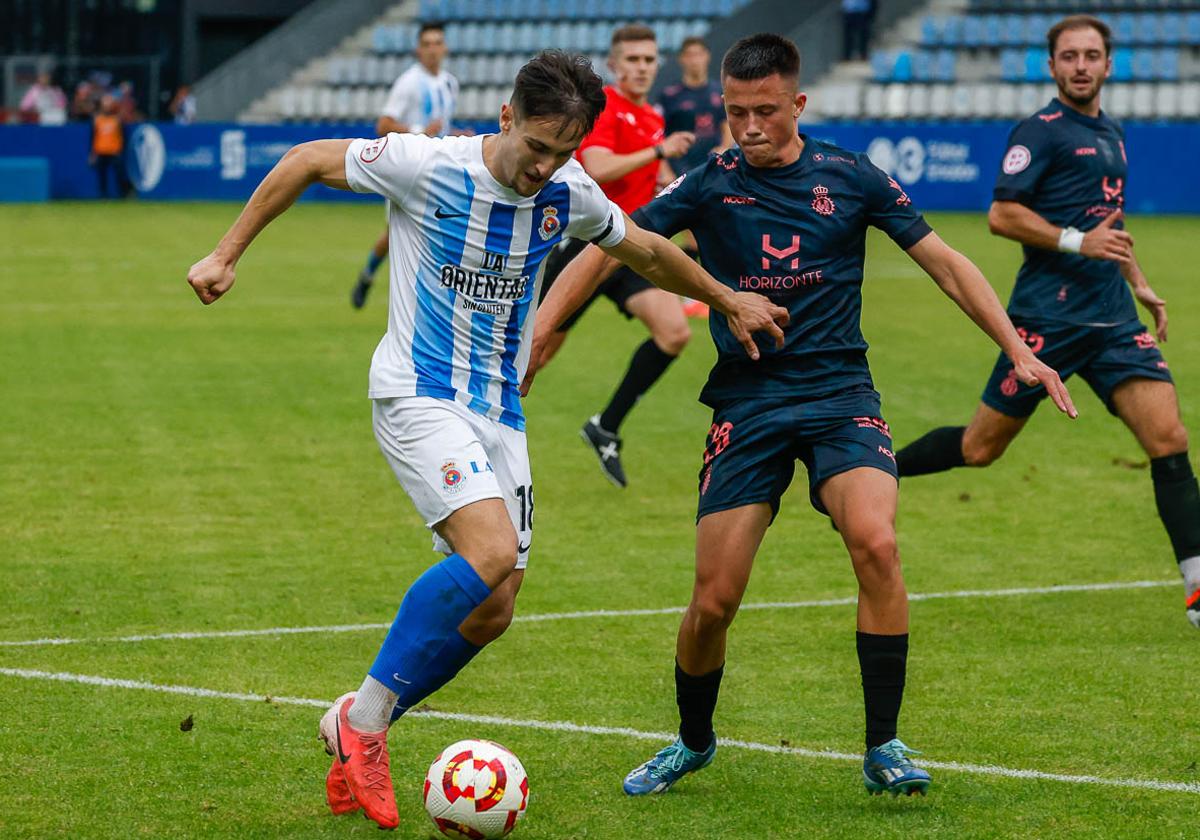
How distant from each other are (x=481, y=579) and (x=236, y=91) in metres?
35.7

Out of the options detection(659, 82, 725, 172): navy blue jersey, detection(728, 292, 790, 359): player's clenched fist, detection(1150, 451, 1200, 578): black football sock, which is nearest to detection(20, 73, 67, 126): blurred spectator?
detection(659, 82, 725, 172): navy blue jersey

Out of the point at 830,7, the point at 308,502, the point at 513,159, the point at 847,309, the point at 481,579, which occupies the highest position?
the point at 830,7

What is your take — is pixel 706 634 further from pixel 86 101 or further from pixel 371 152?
pixel 86 101

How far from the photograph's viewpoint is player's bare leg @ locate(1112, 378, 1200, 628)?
21.8 feet

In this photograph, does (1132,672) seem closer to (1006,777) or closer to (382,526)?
(1006,777)

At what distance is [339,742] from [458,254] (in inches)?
52.4

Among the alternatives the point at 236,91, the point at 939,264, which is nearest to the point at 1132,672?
the point at 939,264

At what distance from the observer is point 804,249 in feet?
16.6

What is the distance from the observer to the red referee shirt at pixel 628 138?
9969 mm

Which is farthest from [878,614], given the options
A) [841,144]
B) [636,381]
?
[841,144]

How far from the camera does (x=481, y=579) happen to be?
14.8ft

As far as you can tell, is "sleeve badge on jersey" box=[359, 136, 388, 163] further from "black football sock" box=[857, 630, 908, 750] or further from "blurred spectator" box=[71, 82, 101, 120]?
"blurred spectator" box=[71, 82, 101, 120]

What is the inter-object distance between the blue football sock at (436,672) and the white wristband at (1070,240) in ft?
10.9

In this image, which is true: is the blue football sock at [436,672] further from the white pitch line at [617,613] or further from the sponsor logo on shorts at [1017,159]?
the sponsor logo on shorts at [1017,159]
